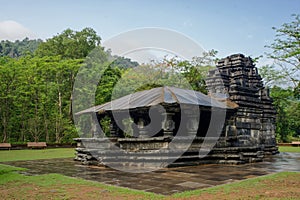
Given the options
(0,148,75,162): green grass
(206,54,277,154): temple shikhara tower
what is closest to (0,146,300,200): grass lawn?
(0,148,75,162): green grass

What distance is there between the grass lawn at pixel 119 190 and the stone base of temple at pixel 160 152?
141 inches

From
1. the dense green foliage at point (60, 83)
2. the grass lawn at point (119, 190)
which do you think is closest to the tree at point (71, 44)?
the dense green foliage at point (60, 83)

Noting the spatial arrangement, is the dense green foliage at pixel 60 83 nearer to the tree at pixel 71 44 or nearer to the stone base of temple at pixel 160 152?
the tree at pixel 71 44

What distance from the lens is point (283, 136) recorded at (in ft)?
119

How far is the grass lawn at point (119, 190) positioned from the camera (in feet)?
18.3

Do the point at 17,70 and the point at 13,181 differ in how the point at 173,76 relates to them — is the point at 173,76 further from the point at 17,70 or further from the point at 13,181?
the point at 13,181

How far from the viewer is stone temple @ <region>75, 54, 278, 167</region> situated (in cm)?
1087

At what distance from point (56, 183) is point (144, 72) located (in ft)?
99.5

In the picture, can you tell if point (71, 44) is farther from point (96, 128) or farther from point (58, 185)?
point (58, 185)

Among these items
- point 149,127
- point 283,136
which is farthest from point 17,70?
point 283,136

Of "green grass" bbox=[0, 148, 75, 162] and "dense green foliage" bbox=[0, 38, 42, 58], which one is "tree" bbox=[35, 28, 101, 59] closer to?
"green grass" bbox=[0, 148, 75, 162]

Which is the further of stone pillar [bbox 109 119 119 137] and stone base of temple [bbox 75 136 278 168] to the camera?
stone pillar [bbox 109 119 119 137]

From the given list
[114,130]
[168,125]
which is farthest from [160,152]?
[114,130]

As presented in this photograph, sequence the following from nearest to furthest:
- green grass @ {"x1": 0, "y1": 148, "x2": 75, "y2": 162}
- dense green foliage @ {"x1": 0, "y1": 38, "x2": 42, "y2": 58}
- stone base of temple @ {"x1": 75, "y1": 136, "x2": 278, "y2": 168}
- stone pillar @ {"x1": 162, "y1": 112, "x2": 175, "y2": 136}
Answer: stone base of temple @ {"x1": 75, "y1": 136, "x2": 278, "y2": 168} < stone pillar @ {"x1": 162, "y1": 112, "x2": 175, "y2": 136} < green grass @ {"x1": 0, "y1": 148, "x2": 75, "y2": 162} < dense green foliage @ {"x1": 0, "y1": 38, "x2": 42, "y2": 58}
